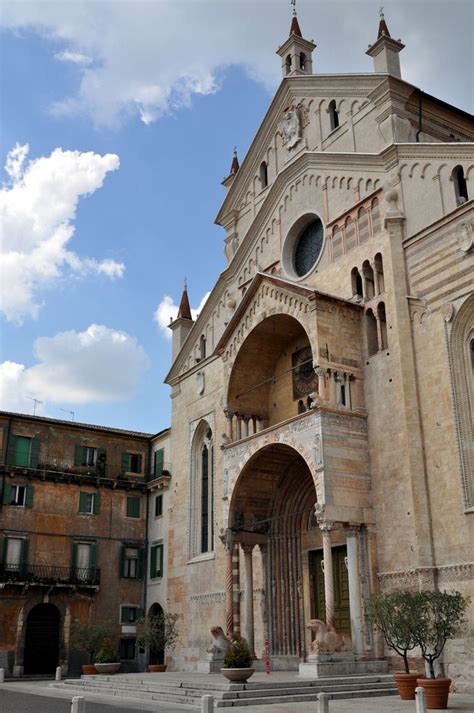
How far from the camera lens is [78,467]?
125 feet

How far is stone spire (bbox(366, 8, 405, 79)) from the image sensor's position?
26344 mm

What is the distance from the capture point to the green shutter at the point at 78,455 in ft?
126

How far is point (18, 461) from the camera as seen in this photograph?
36.5 m

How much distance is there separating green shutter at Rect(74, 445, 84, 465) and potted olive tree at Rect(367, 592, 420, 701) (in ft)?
77.2

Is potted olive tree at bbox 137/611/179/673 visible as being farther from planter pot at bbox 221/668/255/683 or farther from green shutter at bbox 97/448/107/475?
planter pot at bbox 221/668/255/683

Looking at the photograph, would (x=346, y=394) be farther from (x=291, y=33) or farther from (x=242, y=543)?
(x=291, y=33)

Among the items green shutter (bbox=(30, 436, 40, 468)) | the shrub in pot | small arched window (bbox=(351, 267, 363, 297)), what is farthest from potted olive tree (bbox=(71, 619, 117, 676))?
small arched window (bbox=(351, 267, 363, 297))

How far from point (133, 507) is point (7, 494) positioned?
658 cm

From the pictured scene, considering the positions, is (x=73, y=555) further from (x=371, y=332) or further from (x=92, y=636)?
(x=371, y=332)

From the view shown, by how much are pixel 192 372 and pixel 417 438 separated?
1464 centimetres

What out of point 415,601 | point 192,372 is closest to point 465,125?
point 192,372

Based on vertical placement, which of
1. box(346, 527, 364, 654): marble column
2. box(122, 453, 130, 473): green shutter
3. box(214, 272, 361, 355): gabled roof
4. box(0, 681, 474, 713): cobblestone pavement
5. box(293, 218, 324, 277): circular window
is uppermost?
box(293, 218, 324, 277): circular window

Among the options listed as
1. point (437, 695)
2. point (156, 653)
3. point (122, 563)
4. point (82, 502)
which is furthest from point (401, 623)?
point (82, 502)

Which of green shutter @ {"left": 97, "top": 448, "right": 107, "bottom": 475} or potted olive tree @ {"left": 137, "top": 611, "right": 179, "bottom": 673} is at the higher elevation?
green shutter @ {"left": 97, "top": 448, "right": 107, "bottom": 475}
